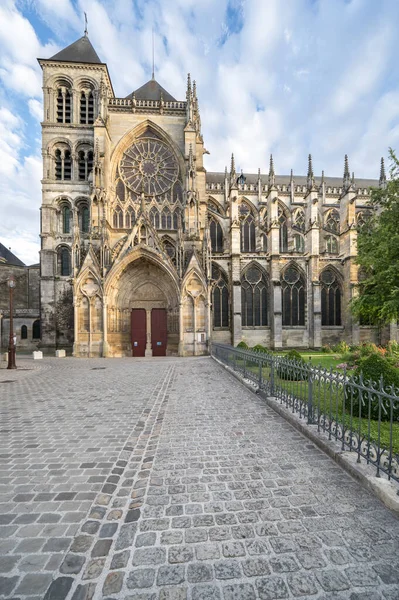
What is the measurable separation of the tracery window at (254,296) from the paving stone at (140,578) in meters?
21.3

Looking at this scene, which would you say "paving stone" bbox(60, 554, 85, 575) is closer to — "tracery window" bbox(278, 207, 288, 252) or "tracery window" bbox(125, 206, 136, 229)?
"tracery window" bbox(125, 206, 136, 229)

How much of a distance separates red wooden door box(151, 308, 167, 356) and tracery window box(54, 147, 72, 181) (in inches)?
548

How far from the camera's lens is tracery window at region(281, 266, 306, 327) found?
2362 cm

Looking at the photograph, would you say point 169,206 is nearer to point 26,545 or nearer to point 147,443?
point 147,443

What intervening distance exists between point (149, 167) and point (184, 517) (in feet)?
75.0

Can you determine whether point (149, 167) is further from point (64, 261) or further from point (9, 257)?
point (9, 257)

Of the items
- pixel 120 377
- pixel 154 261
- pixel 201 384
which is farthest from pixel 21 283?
pixel 201 384

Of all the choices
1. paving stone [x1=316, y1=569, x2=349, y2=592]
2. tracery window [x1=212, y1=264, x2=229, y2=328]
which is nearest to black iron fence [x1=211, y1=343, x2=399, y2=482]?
paving stone [x1=316, y1=569, x2=349, y2=592]

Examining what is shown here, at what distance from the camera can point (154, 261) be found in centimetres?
1803

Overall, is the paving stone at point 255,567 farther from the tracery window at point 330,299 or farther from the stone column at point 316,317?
the tracery window at point 330,299

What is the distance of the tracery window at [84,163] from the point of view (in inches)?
868

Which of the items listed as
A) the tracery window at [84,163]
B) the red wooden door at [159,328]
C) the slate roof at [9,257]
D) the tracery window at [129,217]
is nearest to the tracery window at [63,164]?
the tracery window at [84,163]

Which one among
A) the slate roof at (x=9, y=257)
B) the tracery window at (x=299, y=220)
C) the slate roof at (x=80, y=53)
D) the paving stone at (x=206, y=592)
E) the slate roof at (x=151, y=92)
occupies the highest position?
the slate roof at (x=80, y=53)

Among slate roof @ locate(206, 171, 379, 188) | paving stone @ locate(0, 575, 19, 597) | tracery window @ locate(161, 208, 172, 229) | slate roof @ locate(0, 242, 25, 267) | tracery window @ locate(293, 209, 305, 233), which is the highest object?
slate roof @ locate(206, 171, 379, 188)
